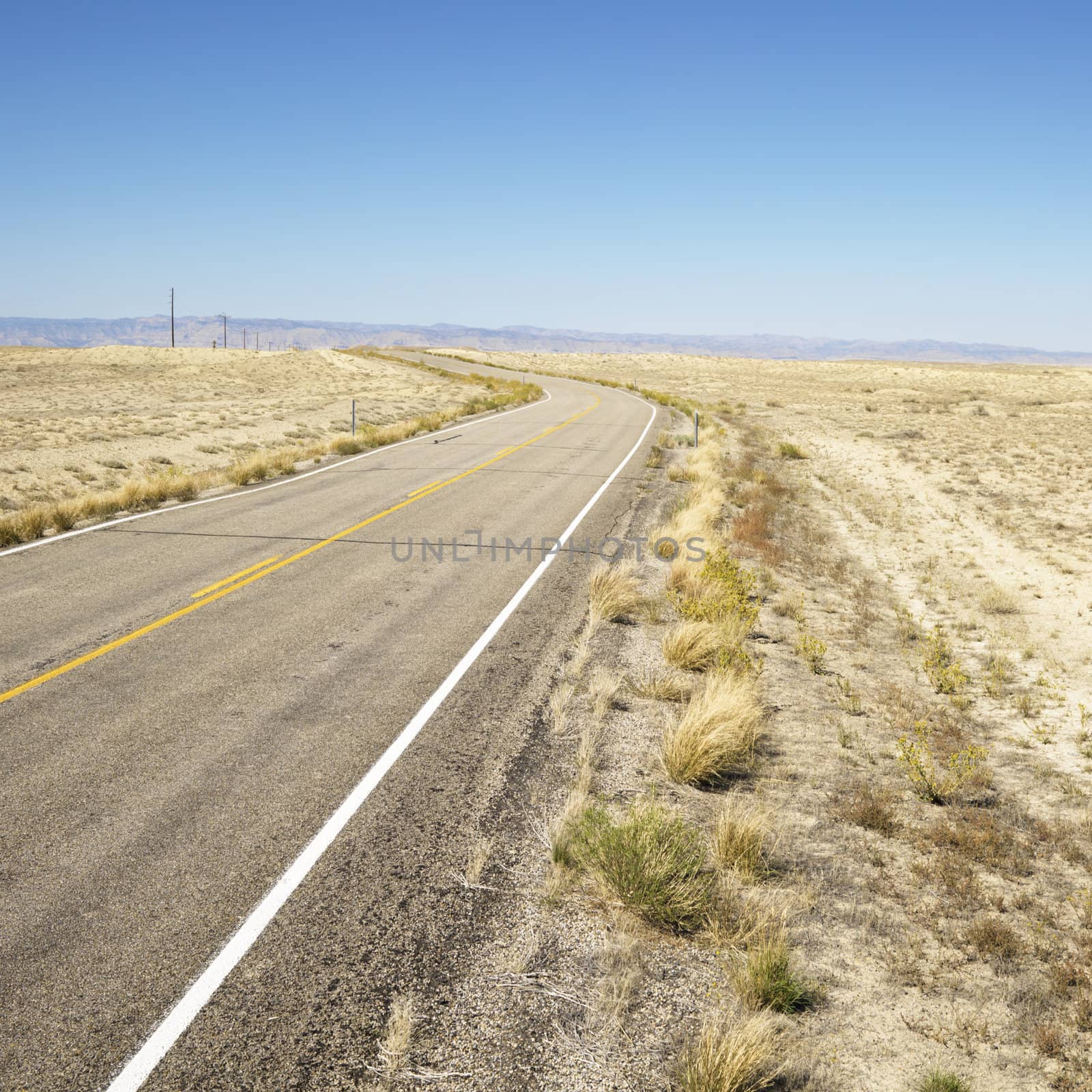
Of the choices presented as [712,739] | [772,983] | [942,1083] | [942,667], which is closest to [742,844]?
[772,983]

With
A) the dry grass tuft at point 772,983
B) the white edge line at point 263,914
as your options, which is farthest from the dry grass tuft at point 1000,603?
the dry grass tuft at point 772,983

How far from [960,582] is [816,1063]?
12032 mm

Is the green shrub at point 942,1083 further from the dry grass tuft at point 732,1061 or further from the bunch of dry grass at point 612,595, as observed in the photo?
the bunch of dry grass at point 612,595

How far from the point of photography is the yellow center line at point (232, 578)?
10.0 metres

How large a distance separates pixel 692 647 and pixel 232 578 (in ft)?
19.9

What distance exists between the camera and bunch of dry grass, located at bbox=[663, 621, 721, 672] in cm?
859

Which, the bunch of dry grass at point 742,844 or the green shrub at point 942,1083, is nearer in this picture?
the green shrub at point 942,1083

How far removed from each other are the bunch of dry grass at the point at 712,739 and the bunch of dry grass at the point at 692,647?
1303 millimetres

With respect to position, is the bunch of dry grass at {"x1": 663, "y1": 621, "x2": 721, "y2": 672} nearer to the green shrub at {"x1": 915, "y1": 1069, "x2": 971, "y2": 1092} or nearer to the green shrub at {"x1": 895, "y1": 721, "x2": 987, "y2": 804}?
the green shrub at {"x1": 895, "y1": 721, "x2": 987, "y2": 804}

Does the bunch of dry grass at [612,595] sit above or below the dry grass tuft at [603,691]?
above

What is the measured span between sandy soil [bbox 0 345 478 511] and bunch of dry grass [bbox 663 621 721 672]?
15.1m

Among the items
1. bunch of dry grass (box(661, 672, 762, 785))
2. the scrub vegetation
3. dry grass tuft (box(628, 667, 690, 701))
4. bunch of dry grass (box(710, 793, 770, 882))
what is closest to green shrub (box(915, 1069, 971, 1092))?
bunch of dry grass (box(710, 793, 770, 882))

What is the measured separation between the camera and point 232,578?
35.2 feet

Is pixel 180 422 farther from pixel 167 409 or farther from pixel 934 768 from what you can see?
pixel 934 768
